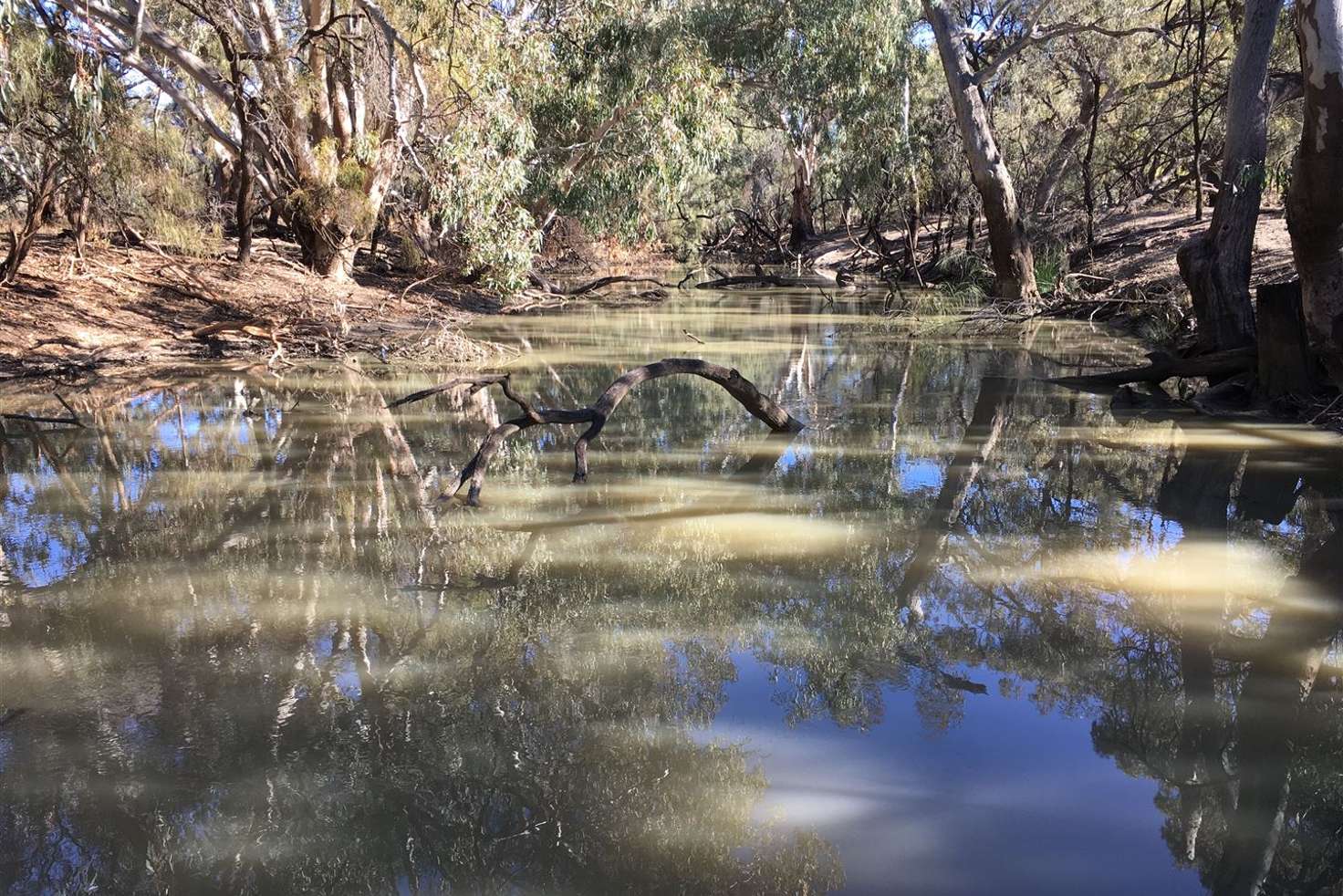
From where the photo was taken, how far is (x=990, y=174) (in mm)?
14766

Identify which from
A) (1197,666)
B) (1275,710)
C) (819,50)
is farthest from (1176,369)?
(819,50)

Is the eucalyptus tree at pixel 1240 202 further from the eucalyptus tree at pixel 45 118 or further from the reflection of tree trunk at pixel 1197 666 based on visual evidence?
the eucalyptus tree at pixel 45 118

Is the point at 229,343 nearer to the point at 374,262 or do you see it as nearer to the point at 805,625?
the point at 374,262

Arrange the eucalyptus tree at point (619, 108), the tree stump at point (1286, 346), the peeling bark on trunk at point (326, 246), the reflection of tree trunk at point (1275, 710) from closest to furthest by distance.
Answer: the reflection of tree trunk at point (1275, 710) < the tree stump at point (1286, 346) < the eucalyptus tree at point (619, 108) < the peeling bark on trunk at point (326, 246)

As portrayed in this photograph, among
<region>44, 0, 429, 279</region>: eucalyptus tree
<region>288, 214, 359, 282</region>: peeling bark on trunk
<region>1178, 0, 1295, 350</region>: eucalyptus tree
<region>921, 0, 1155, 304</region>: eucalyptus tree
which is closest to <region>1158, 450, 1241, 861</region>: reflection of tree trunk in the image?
<region>1178, 0, 1295, 350</region>: eucalyptus tree

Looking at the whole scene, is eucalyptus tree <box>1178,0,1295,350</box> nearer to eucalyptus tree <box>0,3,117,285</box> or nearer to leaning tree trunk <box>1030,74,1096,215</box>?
leaning tree trunk <box>1030,74,1096,215</box>

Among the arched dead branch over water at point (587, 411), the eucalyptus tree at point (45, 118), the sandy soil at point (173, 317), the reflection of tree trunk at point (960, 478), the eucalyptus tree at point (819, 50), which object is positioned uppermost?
the eucalyptus tree at point (819, 50)

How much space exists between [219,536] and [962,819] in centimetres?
→ 408

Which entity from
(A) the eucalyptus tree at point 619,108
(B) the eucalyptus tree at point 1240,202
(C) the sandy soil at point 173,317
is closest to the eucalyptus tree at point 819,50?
(A) the eucalyptus tree at point 619,108

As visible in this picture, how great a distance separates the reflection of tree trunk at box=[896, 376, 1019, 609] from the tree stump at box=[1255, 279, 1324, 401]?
6.47 ft

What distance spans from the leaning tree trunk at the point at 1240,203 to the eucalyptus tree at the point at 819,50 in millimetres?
10664

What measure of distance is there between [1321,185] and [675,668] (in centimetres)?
599

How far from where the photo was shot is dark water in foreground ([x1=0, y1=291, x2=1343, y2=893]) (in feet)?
9.29

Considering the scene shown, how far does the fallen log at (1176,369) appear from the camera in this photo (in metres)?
8.61
